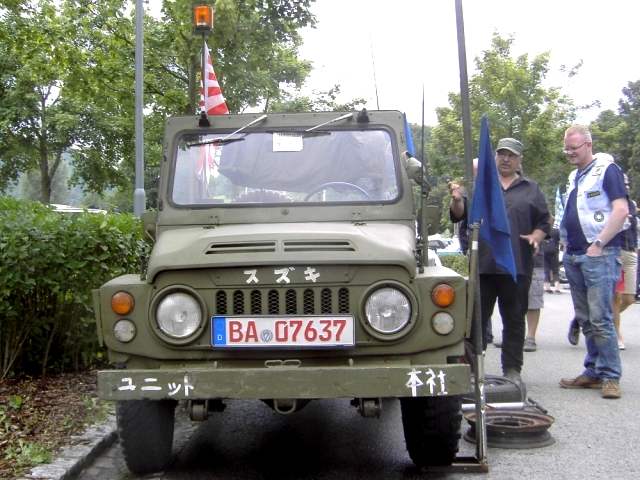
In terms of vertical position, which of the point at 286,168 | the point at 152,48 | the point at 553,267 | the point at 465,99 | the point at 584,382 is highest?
the point at 152,48

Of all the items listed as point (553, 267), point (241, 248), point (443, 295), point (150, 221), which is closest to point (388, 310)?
point (443, 295)

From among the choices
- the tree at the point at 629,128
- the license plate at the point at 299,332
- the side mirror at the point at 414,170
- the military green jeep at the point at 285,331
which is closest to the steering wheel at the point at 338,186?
the side mirror at the point at 414,170

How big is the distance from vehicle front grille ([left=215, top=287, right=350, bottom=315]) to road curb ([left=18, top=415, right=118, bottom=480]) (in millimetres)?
1287

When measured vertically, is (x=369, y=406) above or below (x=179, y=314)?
below

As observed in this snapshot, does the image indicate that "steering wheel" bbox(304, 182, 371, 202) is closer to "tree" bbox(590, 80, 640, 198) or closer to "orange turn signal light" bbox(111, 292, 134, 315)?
"orange turn signal light" bbox(111, 292, 134, 315)

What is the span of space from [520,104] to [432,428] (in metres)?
26.1

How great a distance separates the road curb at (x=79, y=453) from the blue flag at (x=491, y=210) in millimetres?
2774

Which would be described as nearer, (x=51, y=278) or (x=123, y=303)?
(x=123, y=303)

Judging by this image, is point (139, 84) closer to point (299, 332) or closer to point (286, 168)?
point (286, 168)

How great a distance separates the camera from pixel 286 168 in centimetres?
584

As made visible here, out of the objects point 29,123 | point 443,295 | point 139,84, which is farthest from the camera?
point 29,123

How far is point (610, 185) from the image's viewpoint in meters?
6.85

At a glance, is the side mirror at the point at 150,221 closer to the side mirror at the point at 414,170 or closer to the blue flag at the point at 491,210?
the side mirror at the point at 414,170

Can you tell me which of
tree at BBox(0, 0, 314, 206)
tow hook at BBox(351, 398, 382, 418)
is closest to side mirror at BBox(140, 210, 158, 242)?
tow hook at BBox(351, 398, 382, 418)
